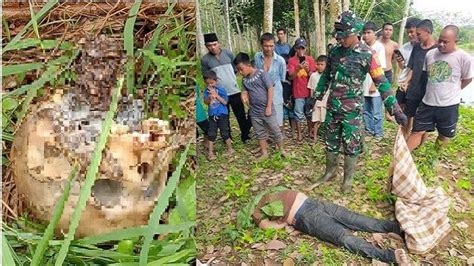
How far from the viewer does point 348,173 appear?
104 centimetres

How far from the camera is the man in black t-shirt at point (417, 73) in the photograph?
38.7 inches

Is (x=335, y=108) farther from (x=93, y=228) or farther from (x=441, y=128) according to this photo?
(x=93, y=228)

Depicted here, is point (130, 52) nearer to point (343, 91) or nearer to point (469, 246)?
point (343, 91)

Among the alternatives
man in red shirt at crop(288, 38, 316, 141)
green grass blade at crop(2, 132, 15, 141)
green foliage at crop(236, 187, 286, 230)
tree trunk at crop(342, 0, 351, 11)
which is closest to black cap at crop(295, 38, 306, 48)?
man in red shirt at crop(288, 38, 316, 141)

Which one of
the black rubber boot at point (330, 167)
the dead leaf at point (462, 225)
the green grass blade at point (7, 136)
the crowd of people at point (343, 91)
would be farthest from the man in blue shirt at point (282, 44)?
the green grass blade at point (7, 136)

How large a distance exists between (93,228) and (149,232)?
168 millimetres

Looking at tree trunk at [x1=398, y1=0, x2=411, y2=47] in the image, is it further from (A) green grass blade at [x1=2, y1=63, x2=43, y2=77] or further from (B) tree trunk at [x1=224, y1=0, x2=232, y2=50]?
(A) green grass blade at [x1=2, y1=63, x2=43, y2=77]

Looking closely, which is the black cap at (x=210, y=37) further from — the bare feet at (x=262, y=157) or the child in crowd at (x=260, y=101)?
the bare feet at (x=262, y=157)

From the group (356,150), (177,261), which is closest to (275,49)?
(356,150)

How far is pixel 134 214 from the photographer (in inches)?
38.8

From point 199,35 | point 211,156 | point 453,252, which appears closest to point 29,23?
point 199,35

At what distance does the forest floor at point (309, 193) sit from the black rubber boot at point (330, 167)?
0.01 metres

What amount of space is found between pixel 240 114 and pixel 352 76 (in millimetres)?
247

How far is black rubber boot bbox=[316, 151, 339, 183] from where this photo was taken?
1050 mm
